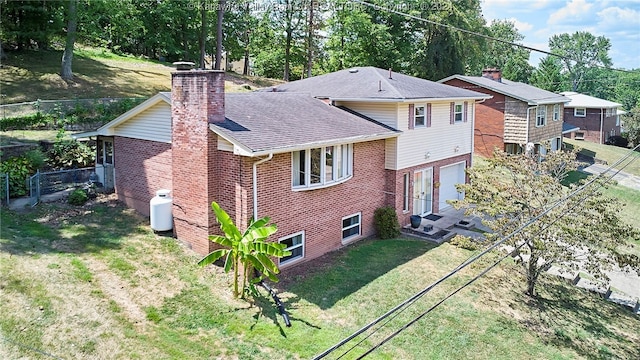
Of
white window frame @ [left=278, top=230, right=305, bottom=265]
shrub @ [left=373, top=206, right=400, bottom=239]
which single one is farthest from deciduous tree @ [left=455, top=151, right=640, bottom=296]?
white window frame @ [left=278, top=230, right=305, bottom=265]

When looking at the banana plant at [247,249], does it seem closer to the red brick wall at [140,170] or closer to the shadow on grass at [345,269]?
the shadow on grass at [345,269]

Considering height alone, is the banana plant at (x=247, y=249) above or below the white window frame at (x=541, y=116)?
below

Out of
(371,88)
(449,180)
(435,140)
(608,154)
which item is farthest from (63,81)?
(608,154)

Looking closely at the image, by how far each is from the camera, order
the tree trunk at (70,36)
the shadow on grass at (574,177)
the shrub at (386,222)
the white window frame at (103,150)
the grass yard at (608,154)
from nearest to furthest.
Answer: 1. the shrub at (386,222)
2. the white window frame at (103,150)
3. the tree trunk at (70,36)
4. the shadow on grass at (574,177)
5. the grass yard at (608,154)

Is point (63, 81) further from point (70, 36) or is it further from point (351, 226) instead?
point (351, 226)

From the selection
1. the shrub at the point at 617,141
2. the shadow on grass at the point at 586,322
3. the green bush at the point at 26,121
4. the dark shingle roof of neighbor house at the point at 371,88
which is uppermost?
the dark shingle roof of neighbor house at the point at 371,88

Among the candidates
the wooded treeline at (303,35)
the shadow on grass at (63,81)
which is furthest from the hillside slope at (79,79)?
the wooded treeline at (303,35)
